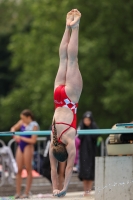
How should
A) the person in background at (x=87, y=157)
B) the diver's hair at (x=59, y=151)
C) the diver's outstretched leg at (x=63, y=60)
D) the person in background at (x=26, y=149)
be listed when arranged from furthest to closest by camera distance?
the person in background at (x=87, y=157) < the person in background at (x=26, y=149) < the diver's outstretched leg at (x=63, y=60) < the diver's hair at (x=59, y=151)

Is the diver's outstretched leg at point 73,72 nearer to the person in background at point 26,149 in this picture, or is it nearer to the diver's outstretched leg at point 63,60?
the diver's outstretched leg at point 63,60

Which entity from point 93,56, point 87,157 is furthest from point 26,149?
point 93,56

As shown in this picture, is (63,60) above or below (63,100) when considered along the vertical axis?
above

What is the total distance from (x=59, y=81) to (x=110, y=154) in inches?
75.3

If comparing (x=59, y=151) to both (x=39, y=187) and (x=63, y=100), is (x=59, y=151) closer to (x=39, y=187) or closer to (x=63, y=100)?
(x=63, y=100)

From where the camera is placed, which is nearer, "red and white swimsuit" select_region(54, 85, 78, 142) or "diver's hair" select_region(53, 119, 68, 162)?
"diver's hair" select_region(53, 119, 68, 162)

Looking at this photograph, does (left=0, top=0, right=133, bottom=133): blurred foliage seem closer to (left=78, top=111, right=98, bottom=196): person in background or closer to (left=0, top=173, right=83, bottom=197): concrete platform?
(left=0, top=173, right=83, bottom=197): concrete platform

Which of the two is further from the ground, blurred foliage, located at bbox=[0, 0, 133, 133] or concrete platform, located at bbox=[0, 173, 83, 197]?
blurred foliage, located at bbox=[0, 0, 133, 133]

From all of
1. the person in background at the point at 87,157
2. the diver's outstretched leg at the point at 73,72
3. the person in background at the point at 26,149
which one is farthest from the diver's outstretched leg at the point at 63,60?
the person in background at the point at 87,157

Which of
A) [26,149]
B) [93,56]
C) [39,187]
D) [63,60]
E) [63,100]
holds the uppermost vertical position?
[93,56]

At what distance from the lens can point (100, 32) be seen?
33531mm

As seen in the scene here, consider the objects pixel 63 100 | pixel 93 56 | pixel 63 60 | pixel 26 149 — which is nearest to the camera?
pixel 63 100

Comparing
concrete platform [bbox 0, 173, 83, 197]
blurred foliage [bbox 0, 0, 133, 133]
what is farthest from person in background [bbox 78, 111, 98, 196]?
blurred foliage [bbox 0, 0, 133, 133]

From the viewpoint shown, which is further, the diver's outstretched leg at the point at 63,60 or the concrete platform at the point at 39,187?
the concrete platform at the point at 39,187
